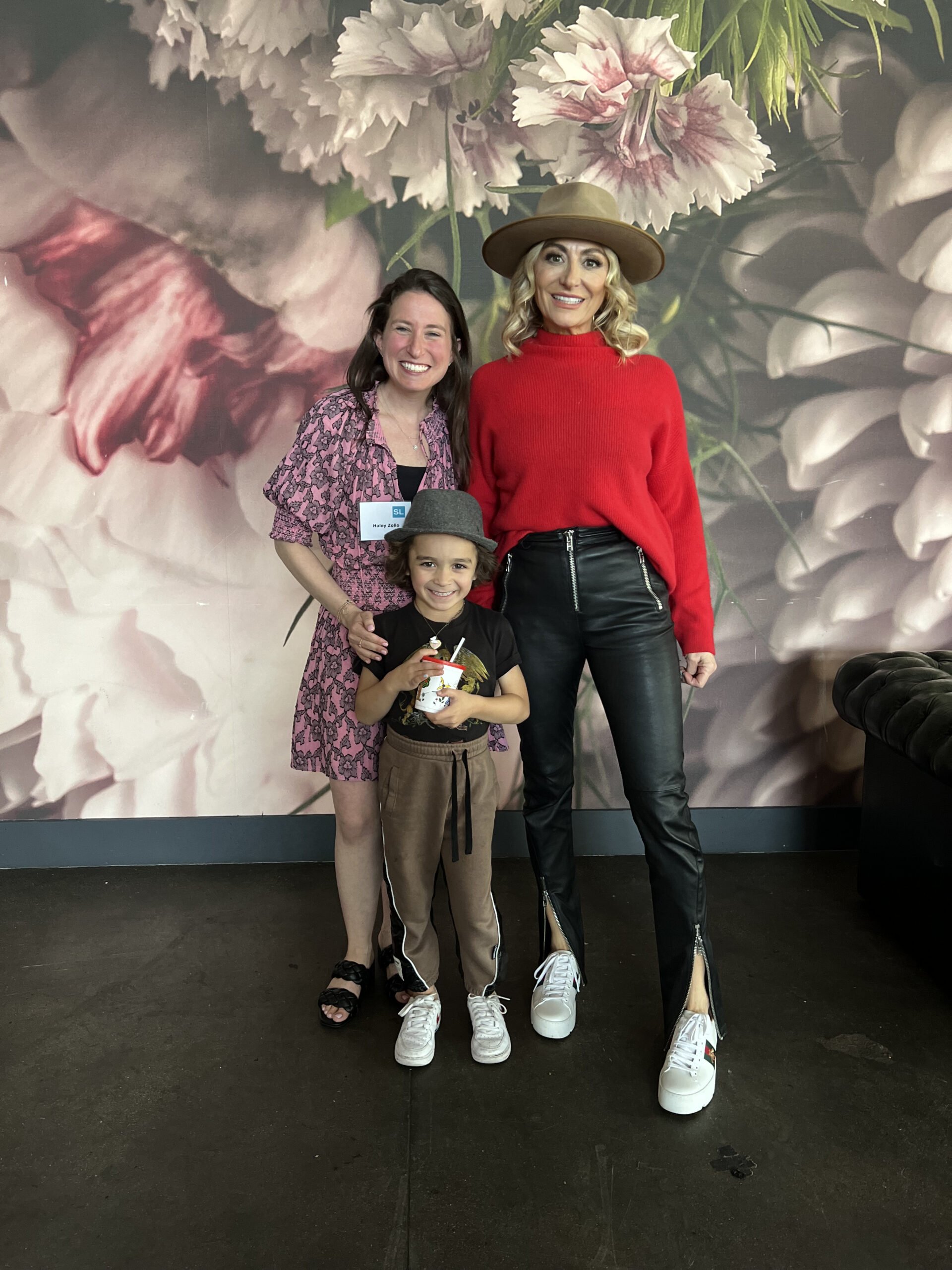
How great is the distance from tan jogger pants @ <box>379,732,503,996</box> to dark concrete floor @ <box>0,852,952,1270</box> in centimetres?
22

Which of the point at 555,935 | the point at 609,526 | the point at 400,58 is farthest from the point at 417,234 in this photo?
the point at 555,935

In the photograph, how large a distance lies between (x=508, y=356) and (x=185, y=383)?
1.34 metres

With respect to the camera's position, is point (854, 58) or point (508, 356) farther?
point (854, 58)

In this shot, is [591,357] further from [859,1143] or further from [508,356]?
[859,1143]

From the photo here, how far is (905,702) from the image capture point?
9.03ft

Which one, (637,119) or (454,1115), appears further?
(637,119)

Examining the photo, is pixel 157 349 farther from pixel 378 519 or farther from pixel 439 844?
pixel 439 844

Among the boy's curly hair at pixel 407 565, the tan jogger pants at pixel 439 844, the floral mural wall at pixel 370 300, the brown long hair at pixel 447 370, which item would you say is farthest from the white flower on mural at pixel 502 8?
the tan jogger pants at pixel 439 844

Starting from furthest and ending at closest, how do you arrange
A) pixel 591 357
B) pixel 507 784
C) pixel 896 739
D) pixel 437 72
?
pixel 507 784 → pixel 437 72 → pixel 896 739 → pixel 591 357

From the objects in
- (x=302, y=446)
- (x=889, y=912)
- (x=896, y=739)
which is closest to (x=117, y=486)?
(x=302, y=446)

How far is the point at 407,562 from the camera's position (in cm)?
217

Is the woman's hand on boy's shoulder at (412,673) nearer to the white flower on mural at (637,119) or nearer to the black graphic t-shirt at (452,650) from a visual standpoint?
the black graphic t-shirt at (452,650)

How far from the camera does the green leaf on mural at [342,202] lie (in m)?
3.04

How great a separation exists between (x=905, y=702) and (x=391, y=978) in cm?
163
